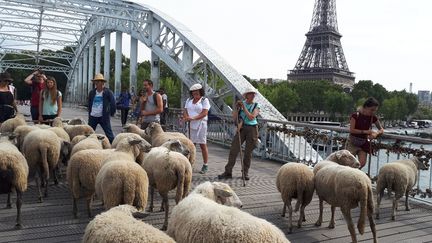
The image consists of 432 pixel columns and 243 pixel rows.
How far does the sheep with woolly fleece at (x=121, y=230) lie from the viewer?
→ 273 cm

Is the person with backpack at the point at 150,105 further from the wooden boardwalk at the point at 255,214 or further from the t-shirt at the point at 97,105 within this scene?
the wooden boardwalk at the point at 255,214

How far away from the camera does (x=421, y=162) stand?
6.67 m

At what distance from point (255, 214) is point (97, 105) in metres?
3.99

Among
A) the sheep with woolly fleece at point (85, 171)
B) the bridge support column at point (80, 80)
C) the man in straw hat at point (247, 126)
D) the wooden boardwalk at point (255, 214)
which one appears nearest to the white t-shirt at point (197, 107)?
the man in straw hat at point (247, 126)

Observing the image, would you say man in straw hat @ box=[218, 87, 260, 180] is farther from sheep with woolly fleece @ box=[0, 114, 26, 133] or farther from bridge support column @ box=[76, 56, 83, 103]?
bridge support column @ box=[76, 56, 83, 103]

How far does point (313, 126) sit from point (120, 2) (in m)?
16.1

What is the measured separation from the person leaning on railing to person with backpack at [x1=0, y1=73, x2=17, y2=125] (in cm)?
626

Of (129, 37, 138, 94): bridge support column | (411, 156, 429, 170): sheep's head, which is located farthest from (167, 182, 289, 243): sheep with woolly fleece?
(129, 37, 138, 94): bridge support column

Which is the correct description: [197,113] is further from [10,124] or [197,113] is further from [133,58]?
[133,58]

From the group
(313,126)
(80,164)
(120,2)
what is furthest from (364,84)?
(80,164)

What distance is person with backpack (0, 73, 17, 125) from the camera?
7.57m

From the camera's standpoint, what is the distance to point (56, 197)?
5941 millimetres

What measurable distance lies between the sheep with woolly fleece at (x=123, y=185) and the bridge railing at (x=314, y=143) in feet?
14.4

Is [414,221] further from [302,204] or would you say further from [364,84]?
[364,84]
